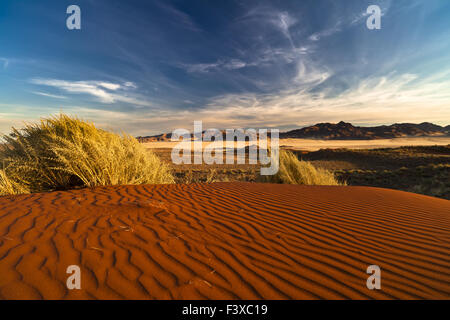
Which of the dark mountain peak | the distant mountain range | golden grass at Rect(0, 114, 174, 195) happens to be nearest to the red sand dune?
golden grass at Rect(0, 114, 174, 195)

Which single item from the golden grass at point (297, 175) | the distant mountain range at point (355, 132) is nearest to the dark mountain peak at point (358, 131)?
the distant mountain range at point (355, 132)

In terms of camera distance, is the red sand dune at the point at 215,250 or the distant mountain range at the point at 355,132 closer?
the red sand dune at the point at 215,250

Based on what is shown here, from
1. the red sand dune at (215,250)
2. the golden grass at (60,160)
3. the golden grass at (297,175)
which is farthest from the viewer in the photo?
the golden grass at (297,175)

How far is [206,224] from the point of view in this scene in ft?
10.0

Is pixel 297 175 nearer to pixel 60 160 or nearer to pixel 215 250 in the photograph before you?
pixel 215 250

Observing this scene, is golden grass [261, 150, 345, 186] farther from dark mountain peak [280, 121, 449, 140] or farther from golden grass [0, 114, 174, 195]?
dark mountain peak [280, 121, 449, 140]

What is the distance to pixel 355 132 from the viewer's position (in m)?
102

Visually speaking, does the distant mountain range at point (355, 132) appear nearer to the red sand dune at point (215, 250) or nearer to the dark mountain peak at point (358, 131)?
the dark mountain peak at point (358, 131)

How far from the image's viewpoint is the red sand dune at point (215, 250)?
173 centimetres

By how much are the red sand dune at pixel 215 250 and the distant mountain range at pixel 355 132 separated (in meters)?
93.0

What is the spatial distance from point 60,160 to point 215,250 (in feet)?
15.9
